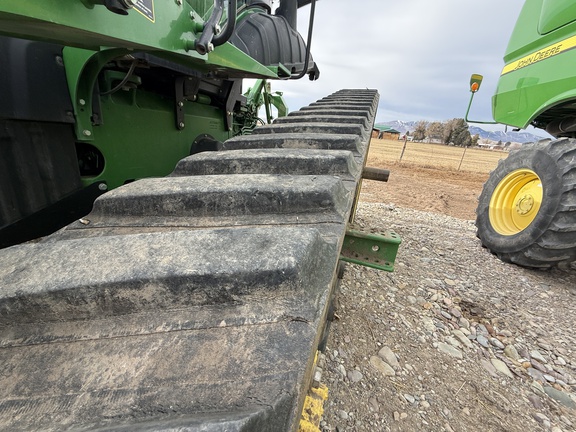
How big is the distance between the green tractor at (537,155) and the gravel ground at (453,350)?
12.4 inches

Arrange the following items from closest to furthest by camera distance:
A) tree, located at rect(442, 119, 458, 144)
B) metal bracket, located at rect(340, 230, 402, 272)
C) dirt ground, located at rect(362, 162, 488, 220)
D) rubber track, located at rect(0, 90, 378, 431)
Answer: rubber track, located at rect(0, 90, 378, 431)
metal bracket, located at rect(340, 230, 402, 272)
dirt ground, located at rect(362, 162, 488, 220)
tree, located at rect(442, 119, 458, 144)

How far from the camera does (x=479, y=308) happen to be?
2027 mm

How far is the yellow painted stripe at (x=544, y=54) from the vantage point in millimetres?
2230

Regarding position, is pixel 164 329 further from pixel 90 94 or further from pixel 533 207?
pixel 533 207

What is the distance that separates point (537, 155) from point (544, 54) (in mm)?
872

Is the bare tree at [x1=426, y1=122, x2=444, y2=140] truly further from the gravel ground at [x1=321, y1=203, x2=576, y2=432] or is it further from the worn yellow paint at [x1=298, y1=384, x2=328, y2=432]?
the worn yellow paint at [x1=298, y1=384, x2=328, y2=432]

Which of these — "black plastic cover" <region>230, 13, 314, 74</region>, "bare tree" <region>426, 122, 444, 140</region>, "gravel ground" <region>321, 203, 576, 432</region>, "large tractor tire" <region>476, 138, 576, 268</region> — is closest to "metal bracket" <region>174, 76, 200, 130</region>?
"black plastic cover" <region>230, 13, 314, 74</region>

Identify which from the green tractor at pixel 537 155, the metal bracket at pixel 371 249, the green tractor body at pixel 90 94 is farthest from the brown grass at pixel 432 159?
the metal bracket at pixel 371 249

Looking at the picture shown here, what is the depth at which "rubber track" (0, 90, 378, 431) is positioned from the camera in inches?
16.3

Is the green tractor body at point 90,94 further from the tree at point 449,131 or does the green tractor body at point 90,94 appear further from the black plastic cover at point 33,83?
the tree at point 449,131

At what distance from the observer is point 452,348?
64.4 inches

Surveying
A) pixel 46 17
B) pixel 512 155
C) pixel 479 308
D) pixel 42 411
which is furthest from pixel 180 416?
pixel 512 155

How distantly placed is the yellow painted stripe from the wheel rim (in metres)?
0.95

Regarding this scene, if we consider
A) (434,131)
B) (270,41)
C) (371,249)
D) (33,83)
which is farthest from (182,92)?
(434,131)
